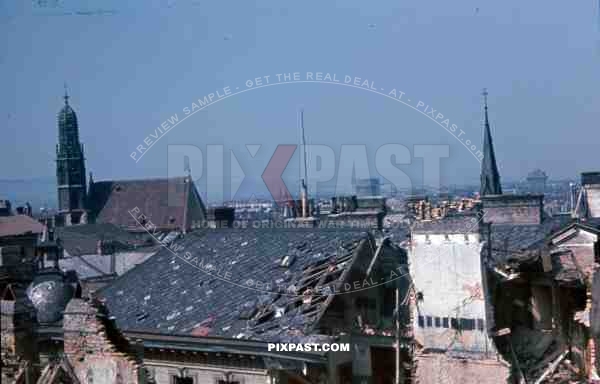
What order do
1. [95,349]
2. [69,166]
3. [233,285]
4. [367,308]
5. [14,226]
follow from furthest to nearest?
[69,166], [14,226], [233,285], [367,308], [95,349]

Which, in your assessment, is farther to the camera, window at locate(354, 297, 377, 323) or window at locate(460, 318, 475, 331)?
window at locate(354, 297, 377, 323)

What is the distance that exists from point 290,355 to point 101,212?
73.8 metres

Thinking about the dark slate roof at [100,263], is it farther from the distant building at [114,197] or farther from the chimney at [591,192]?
the distant building at [114,197]

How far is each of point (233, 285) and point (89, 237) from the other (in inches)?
1658

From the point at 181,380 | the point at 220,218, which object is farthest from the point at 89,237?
the point at 181,380

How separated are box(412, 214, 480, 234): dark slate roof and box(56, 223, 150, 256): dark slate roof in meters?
38.1

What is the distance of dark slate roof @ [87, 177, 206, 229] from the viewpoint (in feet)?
248

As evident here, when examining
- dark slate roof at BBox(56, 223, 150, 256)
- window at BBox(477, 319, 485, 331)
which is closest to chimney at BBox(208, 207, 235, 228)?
window at BBox(477, 319, 485, 331)

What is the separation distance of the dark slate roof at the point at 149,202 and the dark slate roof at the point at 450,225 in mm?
49905

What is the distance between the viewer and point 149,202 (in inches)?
3162

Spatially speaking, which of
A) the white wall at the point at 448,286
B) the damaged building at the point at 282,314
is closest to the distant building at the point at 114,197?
the damaged building at the point at 282,314

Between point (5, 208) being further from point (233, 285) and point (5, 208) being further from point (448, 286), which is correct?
point (448, 286)

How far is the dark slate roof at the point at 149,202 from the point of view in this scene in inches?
2975

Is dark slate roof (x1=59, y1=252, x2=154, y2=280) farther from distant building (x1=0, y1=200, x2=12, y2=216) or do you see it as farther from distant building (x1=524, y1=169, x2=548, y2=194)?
distant building (x1=524, y1=169, x2=548, y2=194)
